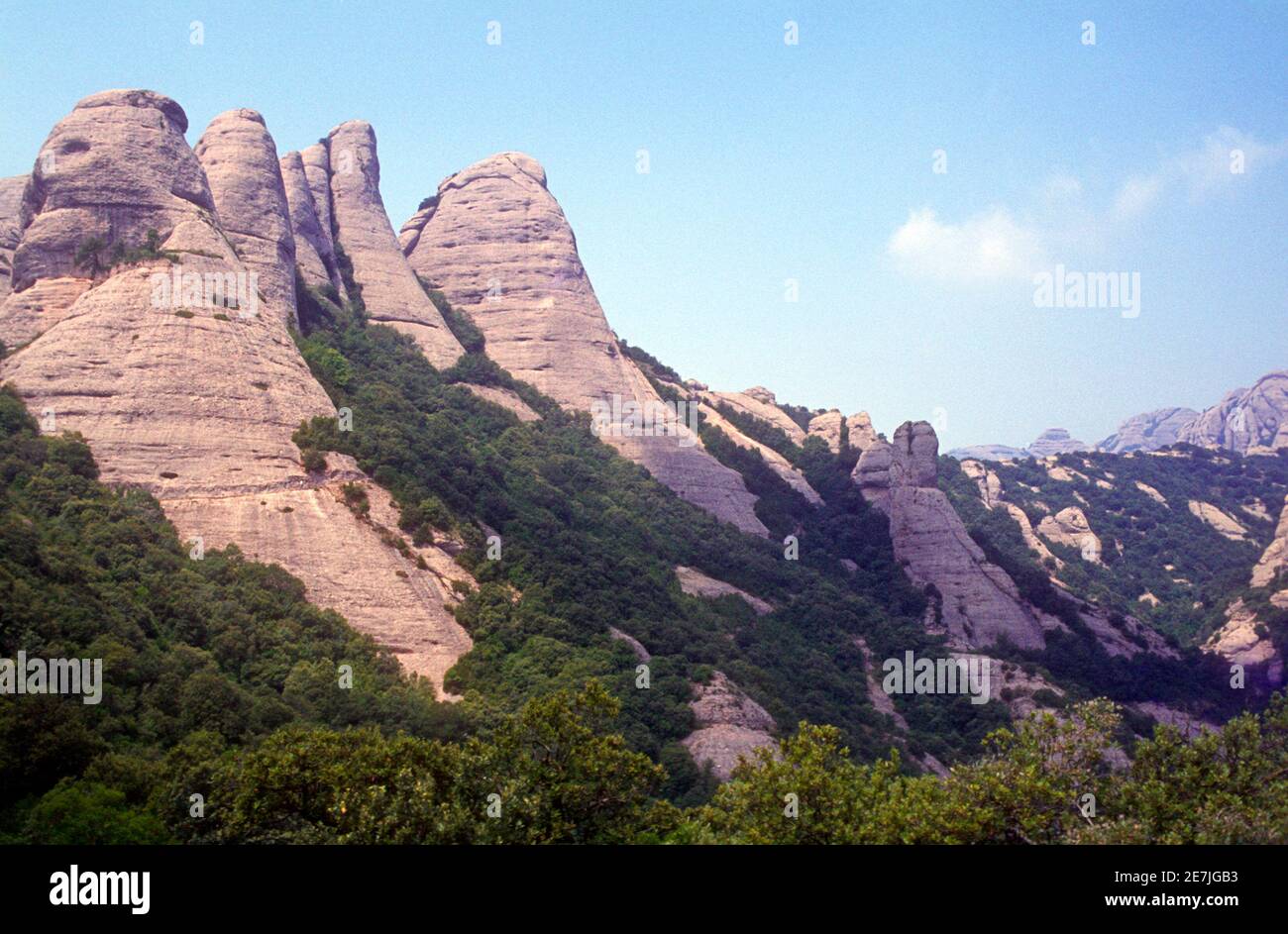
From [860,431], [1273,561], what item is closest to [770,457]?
[860,431]

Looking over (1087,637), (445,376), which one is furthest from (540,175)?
(1087,637)

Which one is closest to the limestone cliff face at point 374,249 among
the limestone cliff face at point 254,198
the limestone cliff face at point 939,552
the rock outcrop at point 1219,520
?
the limestone cliff face at point 254,198

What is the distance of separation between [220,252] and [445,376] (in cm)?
2571

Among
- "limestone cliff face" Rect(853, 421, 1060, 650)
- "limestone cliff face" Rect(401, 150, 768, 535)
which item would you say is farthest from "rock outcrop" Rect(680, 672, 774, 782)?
"limestone cliff face" Rect(401, 150, 768, 535)

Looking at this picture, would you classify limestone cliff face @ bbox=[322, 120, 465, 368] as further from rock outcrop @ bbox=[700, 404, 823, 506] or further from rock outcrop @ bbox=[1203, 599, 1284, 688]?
rock outcrop @ bbox=[1203, 599, 1284, 688]

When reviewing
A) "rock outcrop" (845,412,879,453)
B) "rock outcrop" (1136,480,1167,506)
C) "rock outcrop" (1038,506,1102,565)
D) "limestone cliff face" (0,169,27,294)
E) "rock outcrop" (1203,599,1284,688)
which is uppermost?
"limestone cliff face" (0,169,27,294)

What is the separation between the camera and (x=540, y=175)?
10462 cm

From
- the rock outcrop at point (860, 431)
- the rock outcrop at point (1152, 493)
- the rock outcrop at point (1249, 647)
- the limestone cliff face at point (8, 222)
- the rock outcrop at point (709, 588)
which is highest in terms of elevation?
the limestone cliff face at point (8, 222)

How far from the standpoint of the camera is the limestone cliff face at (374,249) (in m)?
83.8

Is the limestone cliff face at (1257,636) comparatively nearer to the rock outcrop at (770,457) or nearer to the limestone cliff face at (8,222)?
the rock outcrop at (770,457)

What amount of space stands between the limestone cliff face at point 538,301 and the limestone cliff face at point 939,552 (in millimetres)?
12188

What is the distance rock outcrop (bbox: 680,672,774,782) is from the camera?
4144 cm

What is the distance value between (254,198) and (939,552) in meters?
56.6

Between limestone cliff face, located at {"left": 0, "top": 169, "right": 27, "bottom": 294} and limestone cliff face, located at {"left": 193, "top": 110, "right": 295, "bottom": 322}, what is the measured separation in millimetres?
11934
